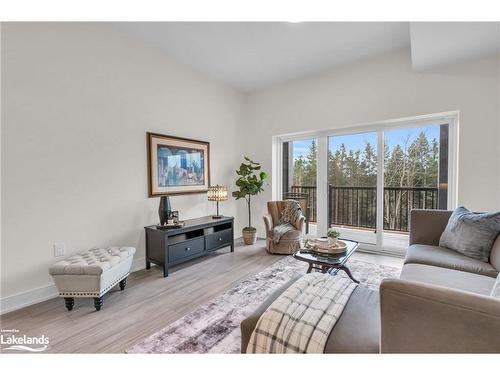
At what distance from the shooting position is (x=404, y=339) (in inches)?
34.5

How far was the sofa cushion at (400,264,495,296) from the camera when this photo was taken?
1.51 m

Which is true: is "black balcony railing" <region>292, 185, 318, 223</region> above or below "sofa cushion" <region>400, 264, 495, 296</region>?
above

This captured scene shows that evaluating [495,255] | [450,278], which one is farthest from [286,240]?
[495,255]

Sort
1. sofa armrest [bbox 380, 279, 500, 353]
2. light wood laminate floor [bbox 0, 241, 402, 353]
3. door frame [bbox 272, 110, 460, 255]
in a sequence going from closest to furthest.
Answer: sofa armrest [bbox 380, 279, 500, 353] → light wood laminate floor [bbox 0, 241, 402, 353] → door frame [bbox 272, 110, 460, 255]

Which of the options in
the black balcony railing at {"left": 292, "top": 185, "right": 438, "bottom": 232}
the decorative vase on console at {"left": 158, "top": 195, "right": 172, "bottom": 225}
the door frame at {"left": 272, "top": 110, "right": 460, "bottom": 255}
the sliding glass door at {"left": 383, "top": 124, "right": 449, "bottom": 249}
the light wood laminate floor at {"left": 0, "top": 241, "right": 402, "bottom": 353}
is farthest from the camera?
the black balcony railing at {"left": 292, "top": 185, "right": 438, "bottom": 232}

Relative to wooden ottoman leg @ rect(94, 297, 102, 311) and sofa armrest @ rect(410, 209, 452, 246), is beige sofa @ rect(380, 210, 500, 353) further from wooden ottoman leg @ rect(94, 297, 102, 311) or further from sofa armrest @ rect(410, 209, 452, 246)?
wooden ottoman leg @ rect(94, 297, 102, 311)

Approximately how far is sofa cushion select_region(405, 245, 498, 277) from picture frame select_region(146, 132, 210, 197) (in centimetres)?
287

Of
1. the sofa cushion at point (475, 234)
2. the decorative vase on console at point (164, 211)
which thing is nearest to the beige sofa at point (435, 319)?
the sofa cushion at point (475, 234)

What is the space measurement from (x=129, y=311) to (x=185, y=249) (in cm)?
100

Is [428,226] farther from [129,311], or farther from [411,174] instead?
[129,311]

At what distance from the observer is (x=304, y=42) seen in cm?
300

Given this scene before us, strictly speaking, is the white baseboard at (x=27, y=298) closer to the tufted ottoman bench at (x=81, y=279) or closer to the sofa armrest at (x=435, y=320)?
the tufted ottoman bench at (x=81, y=279)

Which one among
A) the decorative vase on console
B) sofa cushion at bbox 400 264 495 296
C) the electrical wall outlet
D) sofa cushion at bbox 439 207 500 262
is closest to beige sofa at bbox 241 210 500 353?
sofa cushion at bbox 400 264 495 296
